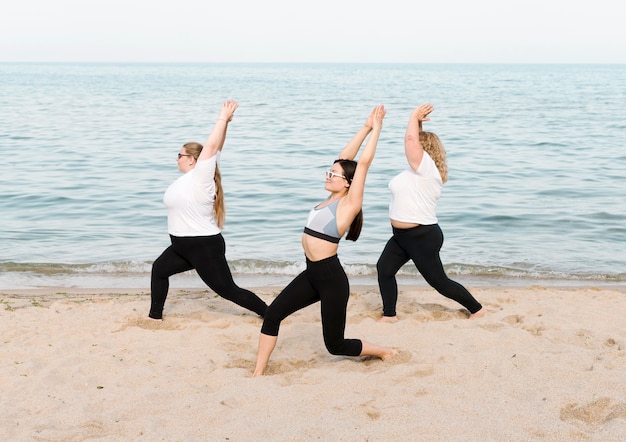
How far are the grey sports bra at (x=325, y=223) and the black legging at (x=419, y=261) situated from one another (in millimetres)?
1623

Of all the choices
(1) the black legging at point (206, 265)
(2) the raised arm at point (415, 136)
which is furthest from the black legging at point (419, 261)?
(1) the black legging at point (206, 265)

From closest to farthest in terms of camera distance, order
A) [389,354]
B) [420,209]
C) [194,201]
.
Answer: [389,354] < [194,201] < [420,209]

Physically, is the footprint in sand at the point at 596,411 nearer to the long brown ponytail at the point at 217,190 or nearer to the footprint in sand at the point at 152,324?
the long brown ponytail at the point at 217,190

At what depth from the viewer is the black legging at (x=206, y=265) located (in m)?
6.82

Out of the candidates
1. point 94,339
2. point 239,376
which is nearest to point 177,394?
point 239,376

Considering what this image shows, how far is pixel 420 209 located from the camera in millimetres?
6824

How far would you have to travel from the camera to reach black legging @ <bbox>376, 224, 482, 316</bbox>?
6.91 m

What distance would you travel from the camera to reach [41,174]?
20141 mm

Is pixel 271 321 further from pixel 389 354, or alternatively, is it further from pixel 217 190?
pixel 217 190

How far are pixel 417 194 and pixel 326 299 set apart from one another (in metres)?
1.63

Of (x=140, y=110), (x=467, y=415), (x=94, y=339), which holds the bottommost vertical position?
(x=140, y=110)

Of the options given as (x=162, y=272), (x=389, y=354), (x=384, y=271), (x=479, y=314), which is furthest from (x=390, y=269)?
(x=162, y=272)

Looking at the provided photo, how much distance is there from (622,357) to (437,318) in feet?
6.61

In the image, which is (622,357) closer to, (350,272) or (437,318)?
(437,318)
